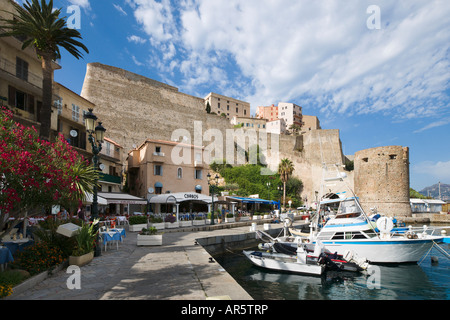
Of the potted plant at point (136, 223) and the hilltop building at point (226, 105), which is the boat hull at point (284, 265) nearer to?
the potted plant at point (136, 223)

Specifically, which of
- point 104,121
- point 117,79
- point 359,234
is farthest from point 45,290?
point 117,79

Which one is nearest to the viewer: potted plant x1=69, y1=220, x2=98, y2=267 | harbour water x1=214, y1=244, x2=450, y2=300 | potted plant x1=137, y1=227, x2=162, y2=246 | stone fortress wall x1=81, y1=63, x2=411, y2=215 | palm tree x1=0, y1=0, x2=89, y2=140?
potted plant x1=69, y1=220, x2=98, y2=267

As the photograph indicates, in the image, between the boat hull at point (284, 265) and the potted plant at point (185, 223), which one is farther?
the potted plant at point (185, 223)

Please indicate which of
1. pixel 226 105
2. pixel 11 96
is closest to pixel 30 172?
pixel 11 96

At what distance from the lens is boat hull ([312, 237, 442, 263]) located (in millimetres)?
14906

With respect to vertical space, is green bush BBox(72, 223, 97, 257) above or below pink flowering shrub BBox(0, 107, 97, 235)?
below

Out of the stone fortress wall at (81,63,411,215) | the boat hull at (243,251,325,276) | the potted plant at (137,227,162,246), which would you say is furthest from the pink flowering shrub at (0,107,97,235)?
→ the stone fortress wall at (81,63,411,215)

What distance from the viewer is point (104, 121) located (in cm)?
5225

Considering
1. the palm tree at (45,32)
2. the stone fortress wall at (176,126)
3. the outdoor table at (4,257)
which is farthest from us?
the stone fortress wall at (176,126)

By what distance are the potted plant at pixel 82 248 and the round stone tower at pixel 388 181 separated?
131 ft

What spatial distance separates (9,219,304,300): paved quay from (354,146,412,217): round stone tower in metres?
38.1

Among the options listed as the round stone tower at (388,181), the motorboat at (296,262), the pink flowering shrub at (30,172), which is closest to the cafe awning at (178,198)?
the motorboat at (296,262)

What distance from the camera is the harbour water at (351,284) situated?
34.4 feet

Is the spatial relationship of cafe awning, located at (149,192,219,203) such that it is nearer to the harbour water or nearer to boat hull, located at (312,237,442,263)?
the harbour water
